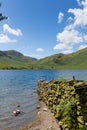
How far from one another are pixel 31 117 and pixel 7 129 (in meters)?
5.42

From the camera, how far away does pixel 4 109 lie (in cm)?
3152

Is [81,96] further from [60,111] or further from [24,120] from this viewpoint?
[24,120]

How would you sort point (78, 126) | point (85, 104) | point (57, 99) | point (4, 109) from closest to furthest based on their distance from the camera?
point (78, 126) < point (85, 104) < point (57, 99) < point (4, 109)

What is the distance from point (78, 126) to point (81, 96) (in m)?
1.97

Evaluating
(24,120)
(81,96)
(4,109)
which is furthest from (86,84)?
(4,109)

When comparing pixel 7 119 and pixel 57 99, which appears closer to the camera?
pixel 57 99

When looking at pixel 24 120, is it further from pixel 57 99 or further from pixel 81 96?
pixel 81 96

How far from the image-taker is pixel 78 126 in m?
14.0

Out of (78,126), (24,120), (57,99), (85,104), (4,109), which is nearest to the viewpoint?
(78,126)

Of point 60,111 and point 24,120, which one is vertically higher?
point 60,111

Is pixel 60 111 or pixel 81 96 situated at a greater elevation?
pixel 81 96

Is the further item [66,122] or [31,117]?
[31,117]

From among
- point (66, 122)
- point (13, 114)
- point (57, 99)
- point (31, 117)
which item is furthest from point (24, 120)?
point (66, 122)

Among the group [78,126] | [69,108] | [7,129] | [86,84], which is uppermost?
[86,84]
